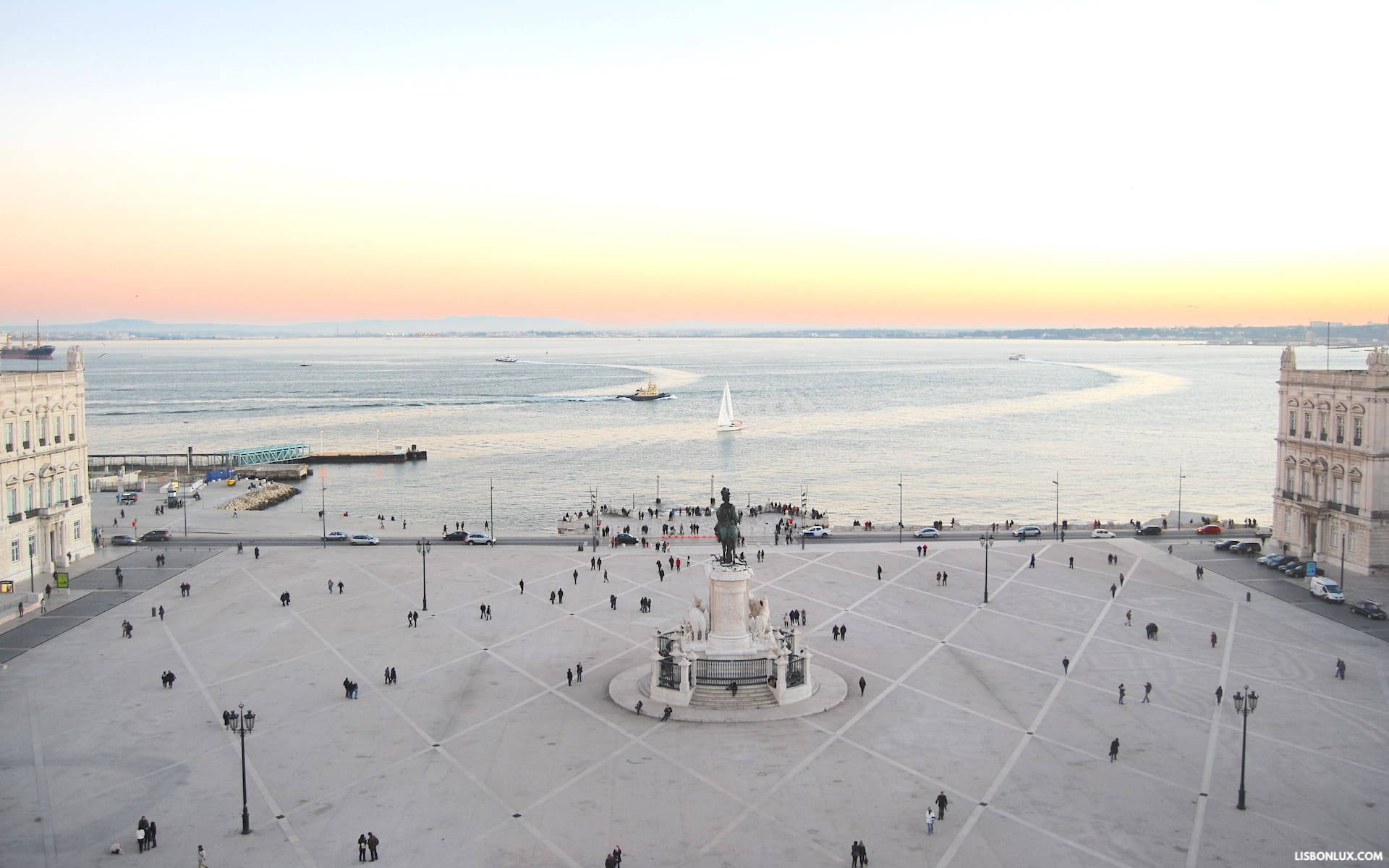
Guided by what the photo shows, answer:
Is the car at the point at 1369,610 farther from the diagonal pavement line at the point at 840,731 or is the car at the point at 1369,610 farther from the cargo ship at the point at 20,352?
the cargo ship at the point at 20,352

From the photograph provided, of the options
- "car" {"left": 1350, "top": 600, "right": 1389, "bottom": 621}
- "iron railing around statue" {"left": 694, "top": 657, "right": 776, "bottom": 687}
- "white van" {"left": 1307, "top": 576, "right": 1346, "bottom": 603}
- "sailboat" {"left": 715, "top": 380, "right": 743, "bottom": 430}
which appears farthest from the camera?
"sailboat" {"left": 715, "top": 380, "right": 743, "bottom": 430}

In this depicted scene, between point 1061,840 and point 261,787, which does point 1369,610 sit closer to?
point 1061,840

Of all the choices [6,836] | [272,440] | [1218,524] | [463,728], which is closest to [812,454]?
[1218,524]

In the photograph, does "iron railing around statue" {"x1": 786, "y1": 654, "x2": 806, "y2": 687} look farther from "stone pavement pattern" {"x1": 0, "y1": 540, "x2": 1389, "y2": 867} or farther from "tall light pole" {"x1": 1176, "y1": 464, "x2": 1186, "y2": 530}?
"tall light pole" {"x1": 1176, "y1": 464, "x2": 1186, "y2": 530}

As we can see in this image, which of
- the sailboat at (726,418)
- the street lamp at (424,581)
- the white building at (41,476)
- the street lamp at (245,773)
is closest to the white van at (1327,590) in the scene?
the street lamp at (424,581)

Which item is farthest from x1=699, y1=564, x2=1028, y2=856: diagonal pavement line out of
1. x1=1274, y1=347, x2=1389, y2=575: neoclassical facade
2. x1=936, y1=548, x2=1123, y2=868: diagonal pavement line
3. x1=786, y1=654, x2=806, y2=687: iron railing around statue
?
x1=1274, y1=347, x2=1389, y2=575: neoclassical facade

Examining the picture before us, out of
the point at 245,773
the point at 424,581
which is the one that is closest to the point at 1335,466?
the point at 424,581
